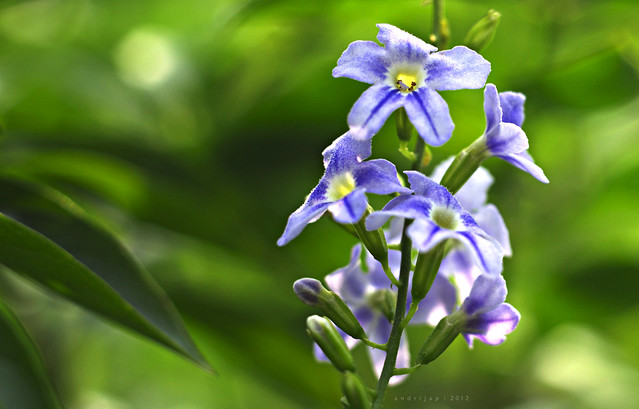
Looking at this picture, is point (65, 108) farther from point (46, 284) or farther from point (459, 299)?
point (459, 299)

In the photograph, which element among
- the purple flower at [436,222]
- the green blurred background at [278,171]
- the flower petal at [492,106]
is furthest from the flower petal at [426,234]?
the green blurred background at [278,171]

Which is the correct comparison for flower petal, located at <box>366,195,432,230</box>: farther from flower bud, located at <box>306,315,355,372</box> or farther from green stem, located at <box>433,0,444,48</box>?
green stem, located at <box>433,0,444,48</box>

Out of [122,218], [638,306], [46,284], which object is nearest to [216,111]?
[122,218]

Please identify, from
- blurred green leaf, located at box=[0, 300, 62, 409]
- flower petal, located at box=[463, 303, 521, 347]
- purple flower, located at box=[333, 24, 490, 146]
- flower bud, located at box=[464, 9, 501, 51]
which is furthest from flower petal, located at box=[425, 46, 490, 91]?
blurred green leaf, located at box=[0, 300, 62, 409]

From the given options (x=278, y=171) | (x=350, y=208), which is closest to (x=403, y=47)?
(x=350, y=208)

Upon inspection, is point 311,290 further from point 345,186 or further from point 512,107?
point 512,107
